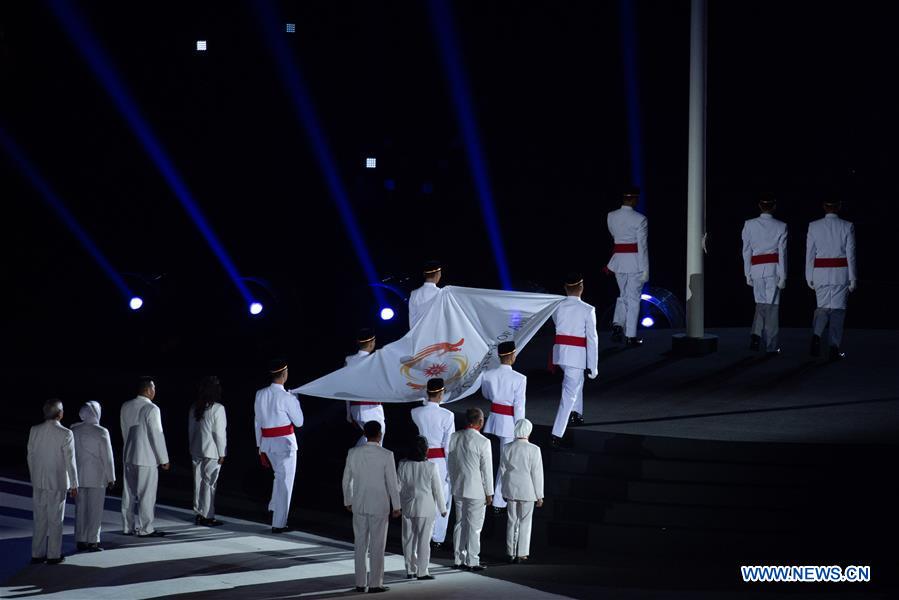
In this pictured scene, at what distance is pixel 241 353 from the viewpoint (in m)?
21.2

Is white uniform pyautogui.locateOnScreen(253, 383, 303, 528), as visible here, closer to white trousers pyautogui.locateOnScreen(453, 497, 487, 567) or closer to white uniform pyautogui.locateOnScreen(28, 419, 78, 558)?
white uniform pyautogui.locateOnScreen(28, 419, 78, 558)

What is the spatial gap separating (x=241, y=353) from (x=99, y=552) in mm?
9352

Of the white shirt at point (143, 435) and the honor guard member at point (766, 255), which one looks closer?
the white shirt at point (143, 435)

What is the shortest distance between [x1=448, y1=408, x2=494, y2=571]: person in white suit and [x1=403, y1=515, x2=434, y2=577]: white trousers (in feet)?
1.32

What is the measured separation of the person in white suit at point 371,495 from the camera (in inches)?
416

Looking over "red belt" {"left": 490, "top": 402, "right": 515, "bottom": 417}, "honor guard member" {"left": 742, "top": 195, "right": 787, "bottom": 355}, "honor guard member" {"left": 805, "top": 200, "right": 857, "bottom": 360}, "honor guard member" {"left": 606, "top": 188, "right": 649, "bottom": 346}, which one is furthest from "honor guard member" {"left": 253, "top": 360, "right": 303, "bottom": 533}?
"honor guard member" {"left": 805, "top": 200, "right": 857, "bottom": 360}

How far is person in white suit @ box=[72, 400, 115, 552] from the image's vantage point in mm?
12031

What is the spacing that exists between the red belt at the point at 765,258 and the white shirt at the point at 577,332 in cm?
412

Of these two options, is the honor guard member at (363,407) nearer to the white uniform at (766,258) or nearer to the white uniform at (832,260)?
the white uniform at (766,258)

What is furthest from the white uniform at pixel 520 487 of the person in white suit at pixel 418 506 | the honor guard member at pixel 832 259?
the honor guard member at pixel 832 259

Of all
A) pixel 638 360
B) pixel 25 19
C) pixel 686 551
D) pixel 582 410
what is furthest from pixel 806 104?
pixel 25 19

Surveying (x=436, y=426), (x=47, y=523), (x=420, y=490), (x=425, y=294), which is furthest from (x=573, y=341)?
(x=47, y=523)

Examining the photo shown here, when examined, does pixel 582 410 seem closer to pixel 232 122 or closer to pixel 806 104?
pixel 806 104

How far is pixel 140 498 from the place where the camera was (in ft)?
40.9
